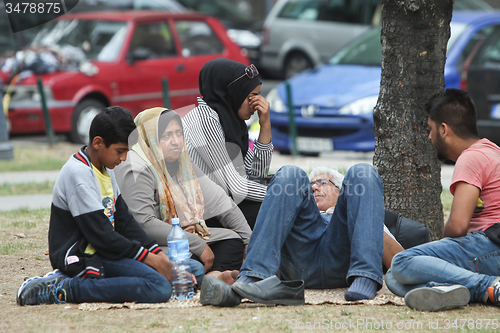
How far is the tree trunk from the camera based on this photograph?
182 inches

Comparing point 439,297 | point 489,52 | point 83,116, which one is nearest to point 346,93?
point 489,52

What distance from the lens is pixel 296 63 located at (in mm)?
14578

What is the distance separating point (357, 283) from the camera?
341 cm

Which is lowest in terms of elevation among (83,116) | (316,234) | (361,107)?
(83,116)

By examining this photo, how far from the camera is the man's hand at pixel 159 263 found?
361cm

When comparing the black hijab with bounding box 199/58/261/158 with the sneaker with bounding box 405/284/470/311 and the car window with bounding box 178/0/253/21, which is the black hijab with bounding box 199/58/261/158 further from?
the car window with bounding box 178/0/253/21

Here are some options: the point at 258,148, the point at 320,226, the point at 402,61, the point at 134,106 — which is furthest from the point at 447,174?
the point at 134,106

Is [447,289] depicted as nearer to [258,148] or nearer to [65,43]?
[258,148]

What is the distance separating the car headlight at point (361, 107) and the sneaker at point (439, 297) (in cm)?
530

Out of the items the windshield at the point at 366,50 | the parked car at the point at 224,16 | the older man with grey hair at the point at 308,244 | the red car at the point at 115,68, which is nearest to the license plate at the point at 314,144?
the windshield at the point at 366,50

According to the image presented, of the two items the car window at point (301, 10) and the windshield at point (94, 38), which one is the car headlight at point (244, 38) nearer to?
the car window at point (301, 10)

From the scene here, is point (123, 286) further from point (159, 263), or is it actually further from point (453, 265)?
point (453, 265)

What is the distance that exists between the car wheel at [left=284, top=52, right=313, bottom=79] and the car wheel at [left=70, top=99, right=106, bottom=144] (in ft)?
17.1

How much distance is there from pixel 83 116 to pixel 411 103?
6950 millimetres
